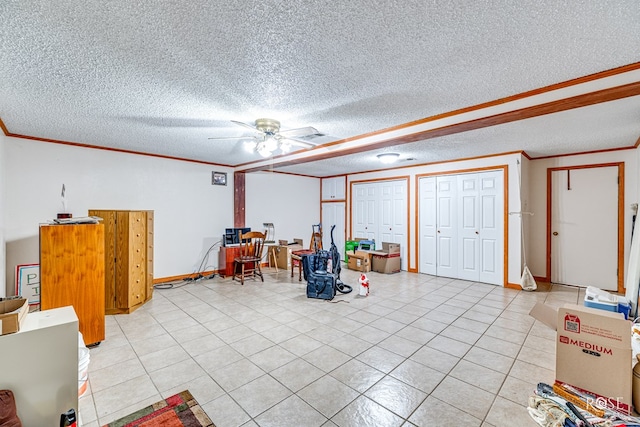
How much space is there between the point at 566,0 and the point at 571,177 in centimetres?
491

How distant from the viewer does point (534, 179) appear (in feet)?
17.6

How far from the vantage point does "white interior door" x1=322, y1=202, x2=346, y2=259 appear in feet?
25.4

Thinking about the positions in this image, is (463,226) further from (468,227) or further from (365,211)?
(365,211)

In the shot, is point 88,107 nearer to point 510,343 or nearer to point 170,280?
point 170,280

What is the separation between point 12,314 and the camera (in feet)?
4.95

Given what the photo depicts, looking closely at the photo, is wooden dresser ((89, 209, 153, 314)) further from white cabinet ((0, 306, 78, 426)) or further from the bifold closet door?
the bifold closet door

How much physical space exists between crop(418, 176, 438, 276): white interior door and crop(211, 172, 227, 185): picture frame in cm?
432

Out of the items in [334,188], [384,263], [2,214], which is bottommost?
[384,263]

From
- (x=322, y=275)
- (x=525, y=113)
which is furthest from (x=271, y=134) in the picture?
(x=525, y=113)

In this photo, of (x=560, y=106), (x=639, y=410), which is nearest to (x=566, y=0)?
(x=560, y=106)

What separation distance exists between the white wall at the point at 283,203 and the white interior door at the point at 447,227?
3.45 m

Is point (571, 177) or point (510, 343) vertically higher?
point (571, 177)

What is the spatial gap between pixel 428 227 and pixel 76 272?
5762 mm

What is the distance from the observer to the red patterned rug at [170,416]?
5.74 ft
